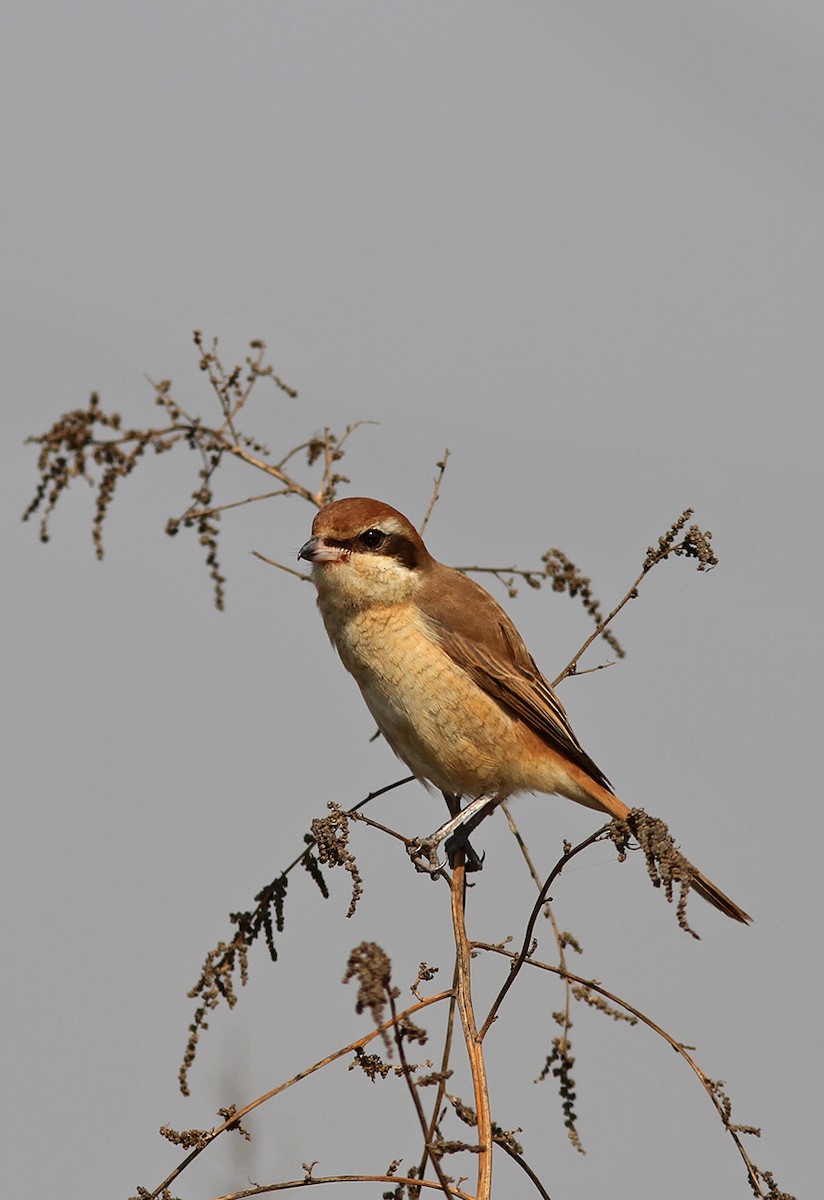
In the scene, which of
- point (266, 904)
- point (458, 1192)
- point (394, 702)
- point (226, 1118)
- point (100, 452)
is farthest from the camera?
point (394, 702)

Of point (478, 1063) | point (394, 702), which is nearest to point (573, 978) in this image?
point (478, 1063)

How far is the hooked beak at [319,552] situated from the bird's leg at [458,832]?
92 centimetres

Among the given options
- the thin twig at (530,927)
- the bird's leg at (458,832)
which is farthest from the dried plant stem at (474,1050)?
the bird's leg at (458,832)

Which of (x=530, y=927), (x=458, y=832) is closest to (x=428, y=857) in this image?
(x=458, y=832)

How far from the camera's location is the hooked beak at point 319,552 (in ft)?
14.3

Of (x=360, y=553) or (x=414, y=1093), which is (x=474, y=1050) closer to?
(x=414, y=1093)

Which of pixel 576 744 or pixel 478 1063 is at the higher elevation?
pixel 576 744

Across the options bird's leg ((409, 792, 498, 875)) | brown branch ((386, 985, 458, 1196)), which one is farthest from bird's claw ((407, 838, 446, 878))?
brown branch ((386, 985, 458, 1196))

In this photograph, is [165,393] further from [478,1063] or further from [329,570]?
[478,1063]

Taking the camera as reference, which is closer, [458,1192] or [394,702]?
[458,1192]

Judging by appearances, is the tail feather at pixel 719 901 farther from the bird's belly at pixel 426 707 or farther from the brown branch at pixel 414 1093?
the brown branch at pixel 414 1093

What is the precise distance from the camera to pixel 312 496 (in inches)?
167

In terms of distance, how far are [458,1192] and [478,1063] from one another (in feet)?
0.91

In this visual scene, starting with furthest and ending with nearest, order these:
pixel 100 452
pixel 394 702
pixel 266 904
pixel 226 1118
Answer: pixel 394 702 < pixel 100 452 < pixel 266 904 < pixel 226 1118
